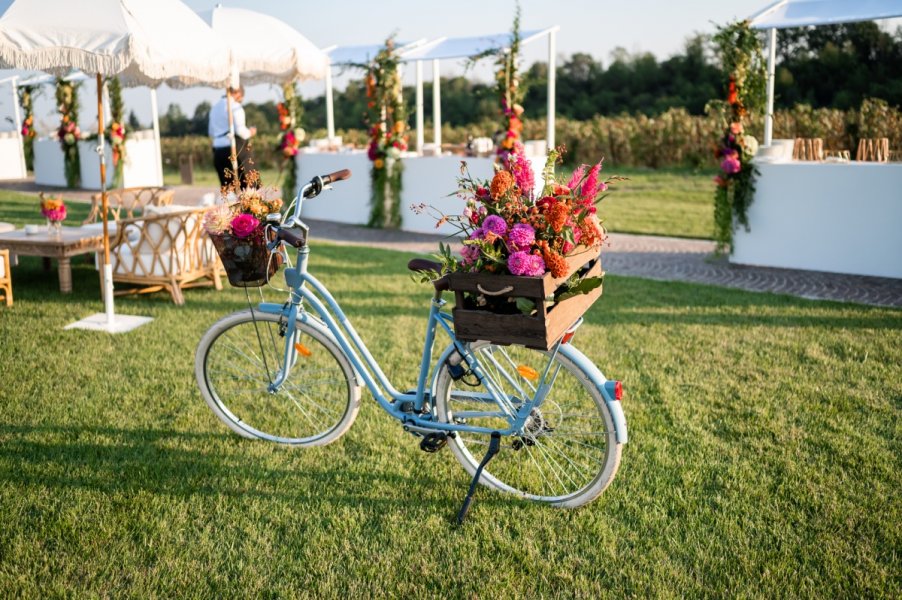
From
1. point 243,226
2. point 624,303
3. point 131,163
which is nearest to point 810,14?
point 624,303

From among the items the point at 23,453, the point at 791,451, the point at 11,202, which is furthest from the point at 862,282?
the point at 11,202

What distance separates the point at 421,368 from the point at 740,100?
6.55 meters

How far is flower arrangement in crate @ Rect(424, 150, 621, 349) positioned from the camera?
9.26 feet

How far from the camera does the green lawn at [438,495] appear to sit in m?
2.82

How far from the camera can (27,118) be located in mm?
21625

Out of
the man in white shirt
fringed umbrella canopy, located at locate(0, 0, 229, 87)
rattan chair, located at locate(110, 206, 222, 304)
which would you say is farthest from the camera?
the man in white shirt

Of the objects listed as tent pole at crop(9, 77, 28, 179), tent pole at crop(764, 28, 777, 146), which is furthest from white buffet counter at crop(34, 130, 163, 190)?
tent pole at crop(764, 28, 777, 146)

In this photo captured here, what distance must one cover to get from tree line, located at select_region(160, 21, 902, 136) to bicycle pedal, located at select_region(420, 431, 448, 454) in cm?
2042

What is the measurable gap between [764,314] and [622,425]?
3.97 meters

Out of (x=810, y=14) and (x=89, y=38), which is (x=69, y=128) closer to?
(x=89, y=38)

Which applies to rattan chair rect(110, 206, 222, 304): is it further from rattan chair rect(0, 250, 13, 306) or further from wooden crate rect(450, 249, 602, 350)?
wooden crate rect(450, 249, 602, 350)

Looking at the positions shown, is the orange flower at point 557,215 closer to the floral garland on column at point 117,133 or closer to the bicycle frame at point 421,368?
the bicycle frame at point 421,368

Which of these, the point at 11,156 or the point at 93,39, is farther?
the point at 11,156

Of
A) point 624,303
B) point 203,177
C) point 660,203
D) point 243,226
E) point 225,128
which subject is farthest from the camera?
point 203,177
